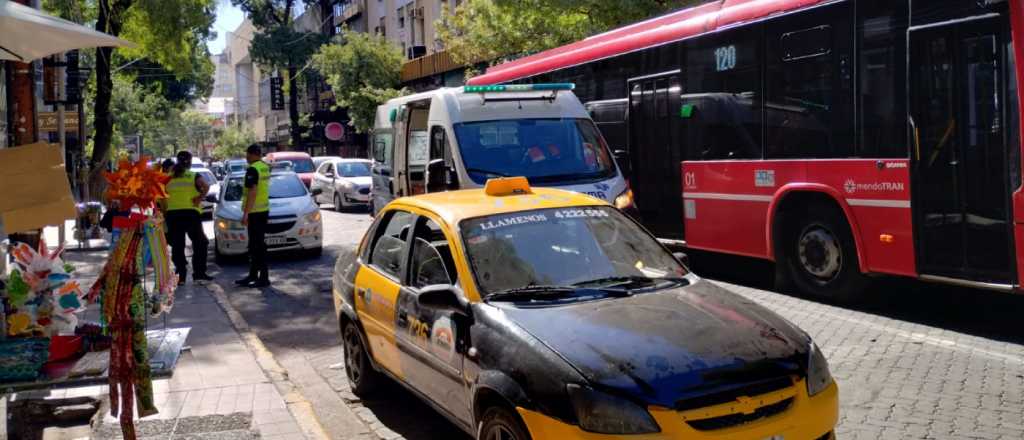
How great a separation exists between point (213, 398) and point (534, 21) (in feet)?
52.0

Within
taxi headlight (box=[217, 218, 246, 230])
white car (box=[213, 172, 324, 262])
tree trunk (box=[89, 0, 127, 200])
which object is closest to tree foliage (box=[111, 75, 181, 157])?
tree trunk (box=[89, 0, 127, 200])

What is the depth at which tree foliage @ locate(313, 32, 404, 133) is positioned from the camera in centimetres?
3856

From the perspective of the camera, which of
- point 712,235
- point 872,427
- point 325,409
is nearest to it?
point 872,427

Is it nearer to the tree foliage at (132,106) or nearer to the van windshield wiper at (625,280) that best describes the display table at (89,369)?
the van windshield wiper at (625,280)

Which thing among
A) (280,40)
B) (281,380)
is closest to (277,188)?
(281,380)

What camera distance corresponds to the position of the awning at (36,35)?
451 cm

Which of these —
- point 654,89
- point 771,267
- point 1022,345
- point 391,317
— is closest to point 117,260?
point 391,317

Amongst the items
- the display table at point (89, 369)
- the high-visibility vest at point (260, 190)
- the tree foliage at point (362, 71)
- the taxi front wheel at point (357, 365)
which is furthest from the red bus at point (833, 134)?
the tree foliage at point (362, 71)

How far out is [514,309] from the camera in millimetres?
4520

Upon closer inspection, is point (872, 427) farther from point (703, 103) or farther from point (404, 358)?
point (703, 103)

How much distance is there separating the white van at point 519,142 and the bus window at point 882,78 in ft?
8.19

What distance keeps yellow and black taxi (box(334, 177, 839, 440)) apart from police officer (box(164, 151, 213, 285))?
20.3 ft

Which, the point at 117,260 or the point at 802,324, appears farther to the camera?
the point at 802,324

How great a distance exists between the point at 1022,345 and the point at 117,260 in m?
6.62
